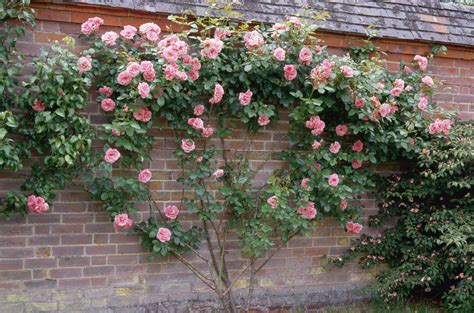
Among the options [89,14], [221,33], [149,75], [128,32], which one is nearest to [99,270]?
[149,75]

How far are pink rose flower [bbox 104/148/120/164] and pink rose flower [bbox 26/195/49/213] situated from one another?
52 cm

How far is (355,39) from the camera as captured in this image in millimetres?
4832

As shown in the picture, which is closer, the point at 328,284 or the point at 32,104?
the point at 32,104

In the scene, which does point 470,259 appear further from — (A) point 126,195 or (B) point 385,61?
(A) point 126,195

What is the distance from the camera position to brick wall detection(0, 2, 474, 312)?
13.0 ft

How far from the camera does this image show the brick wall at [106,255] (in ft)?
13.0

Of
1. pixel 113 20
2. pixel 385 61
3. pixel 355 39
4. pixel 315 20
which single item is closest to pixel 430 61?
pixel 385 61

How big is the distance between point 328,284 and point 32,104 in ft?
9.64

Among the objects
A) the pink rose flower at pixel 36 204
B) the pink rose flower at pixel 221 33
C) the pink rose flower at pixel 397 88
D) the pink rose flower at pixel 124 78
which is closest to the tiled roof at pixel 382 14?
the pink rose flower at pixel 221 33

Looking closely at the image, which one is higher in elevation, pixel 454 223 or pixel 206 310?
pixel 454 223

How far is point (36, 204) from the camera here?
3.78 m

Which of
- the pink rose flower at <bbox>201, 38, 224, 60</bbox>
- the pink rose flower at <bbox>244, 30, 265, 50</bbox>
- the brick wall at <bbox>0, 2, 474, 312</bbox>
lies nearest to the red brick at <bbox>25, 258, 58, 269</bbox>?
Answer: the brick wall at <bbox>0, 2, 474, 312</bbox>

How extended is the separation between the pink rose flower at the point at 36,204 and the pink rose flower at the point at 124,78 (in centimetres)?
98

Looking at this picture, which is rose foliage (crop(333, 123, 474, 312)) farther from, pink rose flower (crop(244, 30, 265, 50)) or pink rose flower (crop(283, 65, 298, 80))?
pink rose flower (crop(244, 30, 265, 50))
